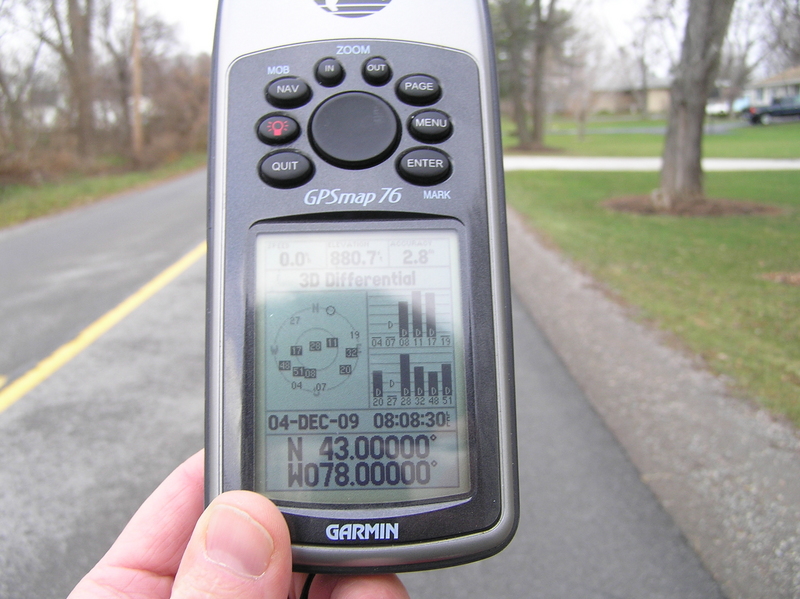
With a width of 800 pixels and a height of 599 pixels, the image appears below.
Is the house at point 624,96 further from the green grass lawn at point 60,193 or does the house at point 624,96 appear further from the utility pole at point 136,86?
the green grass lawn at point 60,193

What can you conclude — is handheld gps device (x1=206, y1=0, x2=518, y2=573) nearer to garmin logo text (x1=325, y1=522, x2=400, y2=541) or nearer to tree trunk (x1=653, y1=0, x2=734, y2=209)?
garmin logo text (x1=325, y1=522, x2=400, y2=541)

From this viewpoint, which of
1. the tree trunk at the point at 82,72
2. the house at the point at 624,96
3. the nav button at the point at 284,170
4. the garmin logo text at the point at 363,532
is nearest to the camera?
the garmin logo text at the point at 363,532

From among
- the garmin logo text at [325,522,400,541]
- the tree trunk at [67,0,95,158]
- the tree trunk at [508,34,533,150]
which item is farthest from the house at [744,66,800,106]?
the garmin logo text at [325,522,400,541]

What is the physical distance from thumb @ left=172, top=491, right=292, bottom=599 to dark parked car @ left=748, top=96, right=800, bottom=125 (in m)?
34.4

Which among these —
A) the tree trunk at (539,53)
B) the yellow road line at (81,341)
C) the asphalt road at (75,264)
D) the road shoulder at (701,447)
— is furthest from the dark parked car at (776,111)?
the yellow road line at (81,341)

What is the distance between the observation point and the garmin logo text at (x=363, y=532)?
4.02 ft

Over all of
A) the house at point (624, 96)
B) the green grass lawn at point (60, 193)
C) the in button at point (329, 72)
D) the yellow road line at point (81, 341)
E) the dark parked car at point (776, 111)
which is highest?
the house at point (624, 96)

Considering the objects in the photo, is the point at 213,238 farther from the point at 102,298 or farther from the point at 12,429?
the point at 102,298

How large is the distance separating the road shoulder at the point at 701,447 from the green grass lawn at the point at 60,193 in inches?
439

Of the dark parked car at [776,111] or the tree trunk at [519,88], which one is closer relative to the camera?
the tree trunk at [519,88]

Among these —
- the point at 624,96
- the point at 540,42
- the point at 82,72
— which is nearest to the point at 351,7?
the point at 82,72

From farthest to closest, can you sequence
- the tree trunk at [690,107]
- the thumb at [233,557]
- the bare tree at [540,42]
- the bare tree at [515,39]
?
the bare tree at [540,42]
the bare tree at [515,39]
the tree trunk at [690,107]
the thumb at [233,557]

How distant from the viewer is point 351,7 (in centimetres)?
140

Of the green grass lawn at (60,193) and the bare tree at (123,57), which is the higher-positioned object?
the bare tree at (123,57)
